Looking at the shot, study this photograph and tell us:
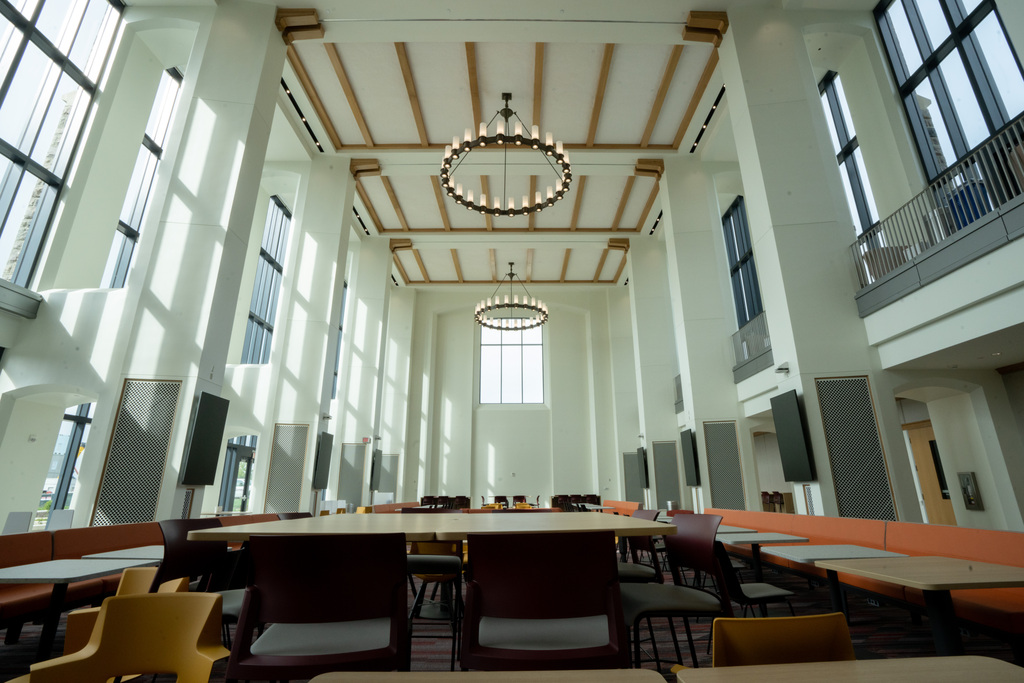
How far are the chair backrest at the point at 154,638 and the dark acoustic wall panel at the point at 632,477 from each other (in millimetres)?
13855

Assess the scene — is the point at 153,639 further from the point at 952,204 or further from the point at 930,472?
the point at 930,472

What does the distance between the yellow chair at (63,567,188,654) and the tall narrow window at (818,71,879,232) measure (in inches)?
392

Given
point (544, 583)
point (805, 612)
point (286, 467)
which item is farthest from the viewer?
point (286, 467)

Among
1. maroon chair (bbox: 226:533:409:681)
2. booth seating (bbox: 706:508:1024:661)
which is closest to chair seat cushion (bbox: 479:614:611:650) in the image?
maroon chair (bbox: 226:533:409:681)

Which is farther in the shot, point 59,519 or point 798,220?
point 798,220

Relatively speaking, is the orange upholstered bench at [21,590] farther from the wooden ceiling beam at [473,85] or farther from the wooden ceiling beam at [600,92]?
the wooden ceiling beam at [600,92]

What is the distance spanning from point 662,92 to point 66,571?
1023 centimetres

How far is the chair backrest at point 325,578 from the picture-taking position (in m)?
1.48

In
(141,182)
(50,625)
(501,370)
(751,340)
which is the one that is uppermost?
(141,182)

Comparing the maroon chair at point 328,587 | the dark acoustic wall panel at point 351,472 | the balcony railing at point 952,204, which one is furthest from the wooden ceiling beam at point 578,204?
the maroon chair at point 328,587

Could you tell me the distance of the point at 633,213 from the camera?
535 inches

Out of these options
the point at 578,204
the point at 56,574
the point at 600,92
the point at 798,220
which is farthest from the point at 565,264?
the point at 56,574

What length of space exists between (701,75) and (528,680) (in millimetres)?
→ 10272

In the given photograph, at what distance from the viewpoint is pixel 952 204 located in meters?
5.48
